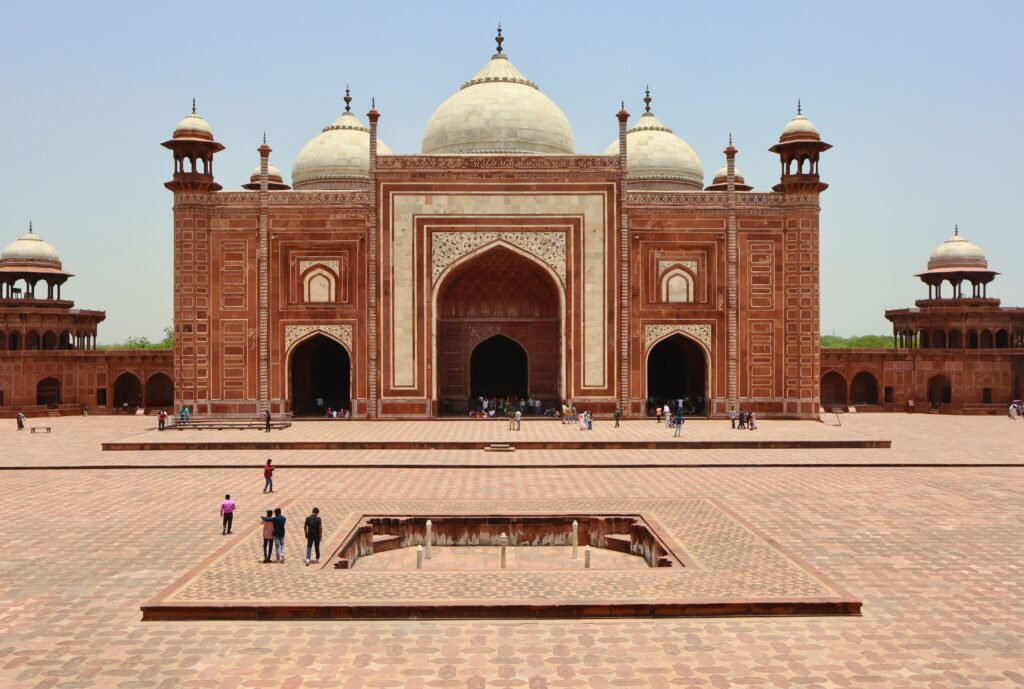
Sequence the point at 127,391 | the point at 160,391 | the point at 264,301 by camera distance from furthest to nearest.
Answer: the point at 127,391 → the point at 160,391 → the point at 264,301

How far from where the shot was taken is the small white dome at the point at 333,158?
26.8 m

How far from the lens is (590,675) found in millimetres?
5207

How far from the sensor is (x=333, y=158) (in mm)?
26797

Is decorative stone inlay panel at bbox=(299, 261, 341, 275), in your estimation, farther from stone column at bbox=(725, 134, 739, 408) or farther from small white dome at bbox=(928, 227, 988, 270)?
small white dome at bbox=(928, 227, 988, 270)

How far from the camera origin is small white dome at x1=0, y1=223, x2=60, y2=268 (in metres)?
28.1

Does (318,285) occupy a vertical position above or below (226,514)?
above

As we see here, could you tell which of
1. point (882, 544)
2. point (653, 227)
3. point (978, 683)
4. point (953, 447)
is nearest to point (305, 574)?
point (978, 683)

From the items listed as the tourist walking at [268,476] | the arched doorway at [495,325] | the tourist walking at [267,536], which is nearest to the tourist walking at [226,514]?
the tourist walking at [267,536]

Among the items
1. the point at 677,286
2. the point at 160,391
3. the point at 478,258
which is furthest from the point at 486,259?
the point at 160,391

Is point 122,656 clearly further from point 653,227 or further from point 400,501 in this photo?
point 653,227

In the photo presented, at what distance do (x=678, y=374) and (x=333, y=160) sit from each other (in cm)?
1316

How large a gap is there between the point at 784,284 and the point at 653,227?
152 inches

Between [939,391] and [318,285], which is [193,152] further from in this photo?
[939,391]

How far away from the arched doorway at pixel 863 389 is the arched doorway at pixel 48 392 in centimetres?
2678
